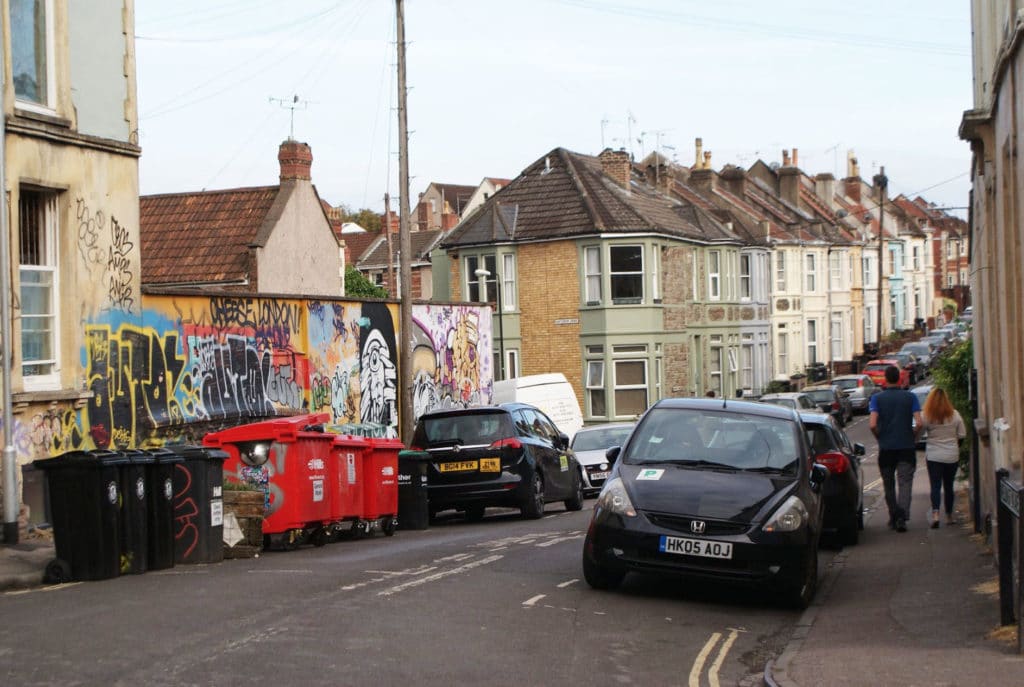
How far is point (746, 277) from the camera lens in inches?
2226

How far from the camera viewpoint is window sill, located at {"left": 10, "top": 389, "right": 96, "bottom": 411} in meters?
15.6

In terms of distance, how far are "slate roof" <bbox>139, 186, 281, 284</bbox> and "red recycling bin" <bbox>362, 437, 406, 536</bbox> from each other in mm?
18800

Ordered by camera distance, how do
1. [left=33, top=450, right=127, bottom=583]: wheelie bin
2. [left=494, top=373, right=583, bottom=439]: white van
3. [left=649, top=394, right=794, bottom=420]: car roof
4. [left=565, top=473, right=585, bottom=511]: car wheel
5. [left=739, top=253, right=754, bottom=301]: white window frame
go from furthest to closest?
[left=739, top=253, right=754, bottom=301]: white window frame < [left=494, top=373, right=583, bottom=439]: white van < [left=565, top=473, right=585, bottom=511]: car wheel < [left=649, top=394, right=794, bottom=420]: car roof < [left=33, top=450, right=127, bottom=583]: wheelie bin

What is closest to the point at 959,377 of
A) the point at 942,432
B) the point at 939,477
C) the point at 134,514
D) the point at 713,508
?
the point at 939,477

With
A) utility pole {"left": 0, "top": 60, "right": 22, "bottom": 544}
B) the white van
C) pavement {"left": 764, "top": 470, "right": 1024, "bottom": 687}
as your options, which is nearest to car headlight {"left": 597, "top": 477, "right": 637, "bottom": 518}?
pavement {"left": 764, "top": 470, "right": 1024, "bottom": 687}

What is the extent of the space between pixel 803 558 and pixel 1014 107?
3.88 meters

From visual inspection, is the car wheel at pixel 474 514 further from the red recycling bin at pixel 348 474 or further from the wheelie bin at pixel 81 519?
the wheelie bin at pixel 81 519

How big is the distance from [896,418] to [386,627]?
8.82 metres

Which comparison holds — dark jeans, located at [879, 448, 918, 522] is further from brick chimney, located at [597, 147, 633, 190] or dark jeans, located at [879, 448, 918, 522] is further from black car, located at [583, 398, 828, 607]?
brick chimney, located at [597, 147, 633, 190]

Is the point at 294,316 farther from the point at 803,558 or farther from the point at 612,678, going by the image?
the point at 612,678

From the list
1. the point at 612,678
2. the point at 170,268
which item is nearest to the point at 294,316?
the point at 170,268

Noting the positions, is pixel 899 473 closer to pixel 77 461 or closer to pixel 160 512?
pixel 160 512

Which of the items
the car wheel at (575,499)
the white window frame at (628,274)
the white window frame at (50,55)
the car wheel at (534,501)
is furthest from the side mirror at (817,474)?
the white window frame at (628,274)

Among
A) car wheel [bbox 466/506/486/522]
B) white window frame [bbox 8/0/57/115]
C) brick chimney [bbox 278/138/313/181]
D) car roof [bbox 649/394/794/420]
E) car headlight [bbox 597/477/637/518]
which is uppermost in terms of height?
brick chimney [bbox 278/138/313/181]
